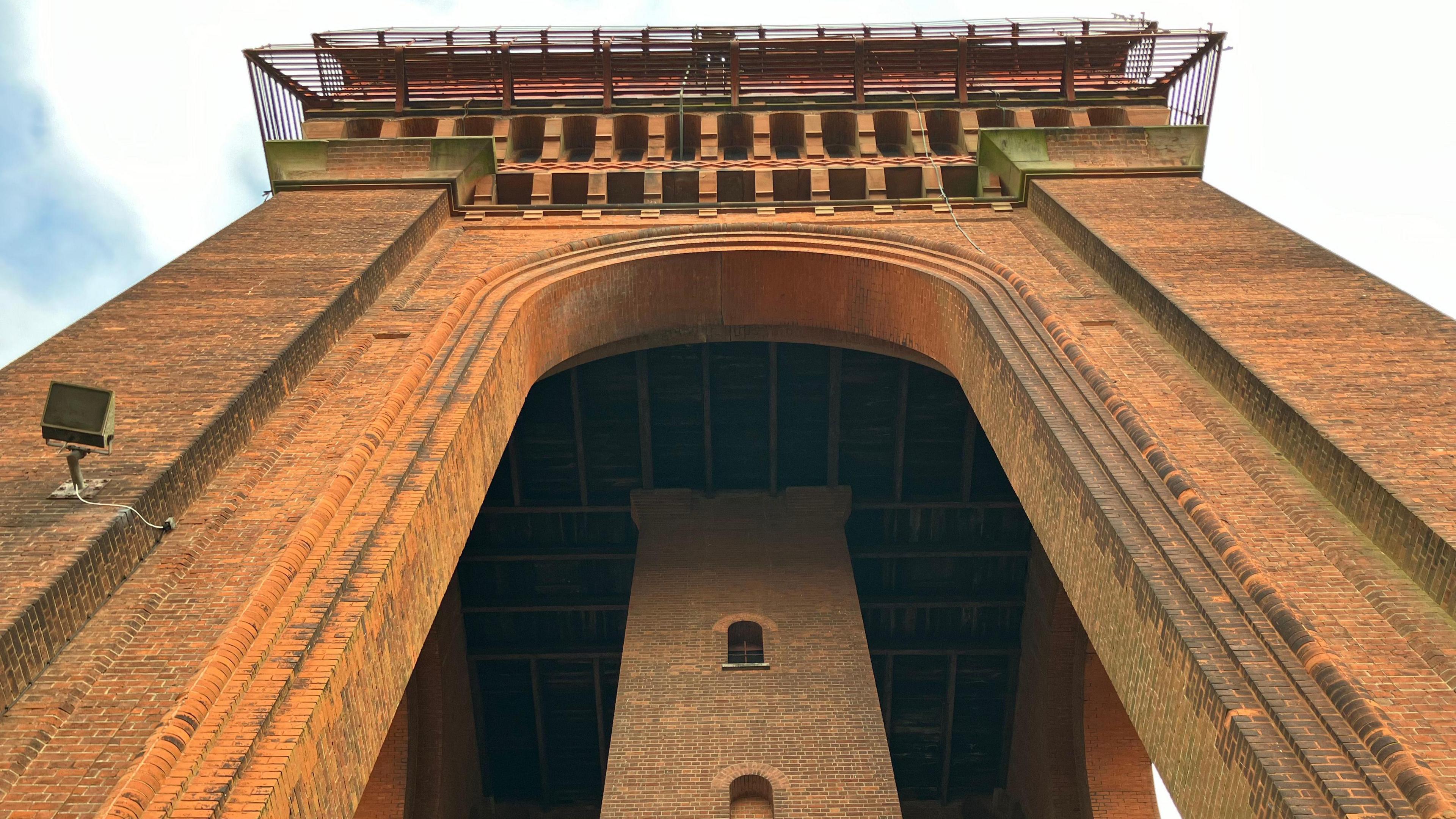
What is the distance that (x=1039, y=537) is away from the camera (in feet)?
27.6

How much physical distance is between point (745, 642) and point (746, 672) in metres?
0.94

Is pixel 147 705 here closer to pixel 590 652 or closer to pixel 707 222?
pixel 707 222

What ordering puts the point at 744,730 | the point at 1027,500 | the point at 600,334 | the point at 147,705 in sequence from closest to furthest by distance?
1. the point at 147,705
2. the point at 1027,500
3. the point at 744,730
4. the point at 600,334

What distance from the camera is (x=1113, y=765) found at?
1367 centimetres

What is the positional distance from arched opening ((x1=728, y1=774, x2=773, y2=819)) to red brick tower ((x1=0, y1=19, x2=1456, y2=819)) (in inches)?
2.5

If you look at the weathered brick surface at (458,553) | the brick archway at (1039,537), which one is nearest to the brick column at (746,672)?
the brick archway at (1039,537)

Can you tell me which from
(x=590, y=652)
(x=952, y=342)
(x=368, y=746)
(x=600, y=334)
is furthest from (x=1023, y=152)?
(x=368, y=746)

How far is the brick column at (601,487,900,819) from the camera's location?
10445 mm

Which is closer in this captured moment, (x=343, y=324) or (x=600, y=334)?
(x=343, y=324)

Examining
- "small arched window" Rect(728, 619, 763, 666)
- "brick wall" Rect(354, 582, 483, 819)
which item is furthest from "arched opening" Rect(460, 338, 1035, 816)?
"brick wall" Rect(354, 582, 483, 819)

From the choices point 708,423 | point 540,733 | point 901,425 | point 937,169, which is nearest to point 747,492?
point 708,423

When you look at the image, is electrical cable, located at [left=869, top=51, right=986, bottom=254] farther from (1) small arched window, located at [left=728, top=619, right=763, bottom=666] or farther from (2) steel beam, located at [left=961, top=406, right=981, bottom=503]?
(1) small arched window, located at [left=728, top=619, right=763, bottom=666]

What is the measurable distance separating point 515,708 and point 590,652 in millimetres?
1742

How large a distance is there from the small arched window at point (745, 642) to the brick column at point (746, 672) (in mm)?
201
